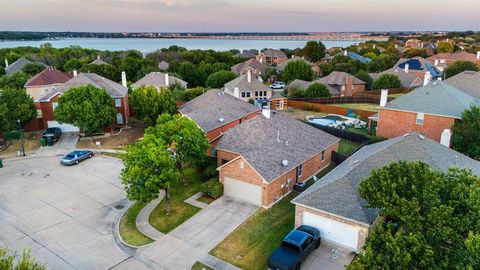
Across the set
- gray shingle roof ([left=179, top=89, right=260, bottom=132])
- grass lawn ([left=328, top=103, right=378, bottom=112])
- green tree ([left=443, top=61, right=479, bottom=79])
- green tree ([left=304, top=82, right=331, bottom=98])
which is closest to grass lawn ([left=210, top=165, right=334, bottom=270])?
gray shingle roof ([left=179, top=89, right=260, bottom=132])

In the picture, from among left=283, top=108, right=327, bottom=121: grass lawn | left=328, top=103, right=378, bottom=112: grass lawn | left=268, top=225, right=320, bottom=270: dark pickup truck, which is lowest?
left=283, top=108, right=327, bottom=121: grass lawn

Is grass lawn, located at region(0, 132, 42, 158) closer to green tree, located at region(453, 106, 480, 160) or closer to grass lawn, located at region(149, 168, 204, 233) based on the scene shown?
grass lawn, located at region(149, 168, 204, 233)

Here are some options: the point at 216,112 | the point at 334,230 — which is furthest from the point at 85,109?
the point at 334,230

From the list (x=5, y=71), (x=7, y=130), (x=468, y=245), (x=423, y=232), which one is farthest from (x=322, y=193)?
(x=5, y=71)

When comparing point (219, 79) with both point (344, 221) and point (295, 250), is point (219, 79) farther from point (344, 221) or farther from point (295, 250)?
point (295, 250)

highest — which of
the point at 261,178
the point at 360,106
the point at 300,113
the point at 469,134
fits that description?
the point at 469,134

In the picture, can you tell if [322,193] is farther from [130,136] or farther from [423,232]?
[130,136]
